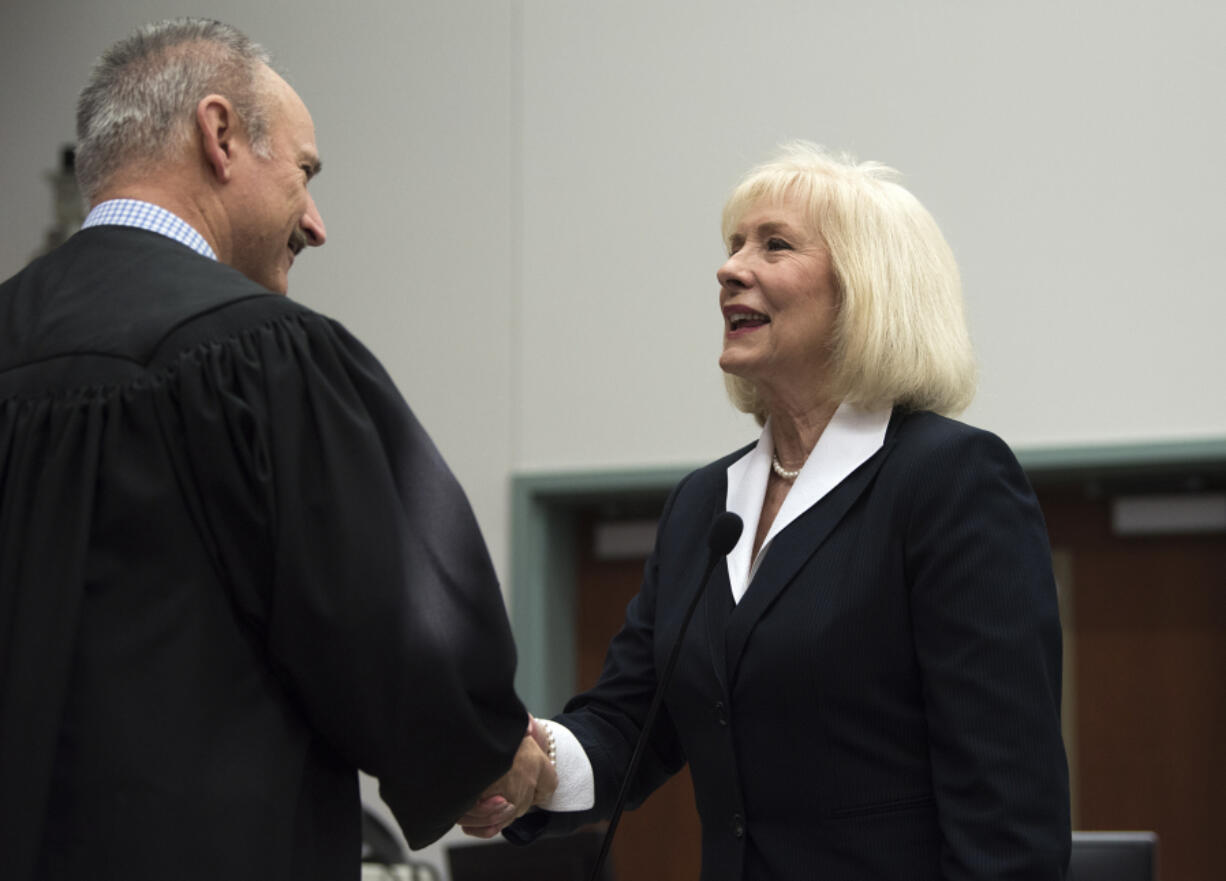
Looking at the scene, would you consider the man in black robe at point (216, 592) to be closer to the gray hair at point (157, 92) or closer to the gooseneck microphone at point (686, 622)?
the gray hair at point (157, 92)

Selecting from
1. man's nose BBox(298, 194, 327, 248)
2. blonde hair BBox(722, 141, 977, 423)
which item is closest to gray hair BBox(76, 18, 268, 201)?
man's nose BBox(298, 194, 327, 248)

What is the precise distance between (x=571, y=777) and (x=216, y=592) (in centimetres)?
100

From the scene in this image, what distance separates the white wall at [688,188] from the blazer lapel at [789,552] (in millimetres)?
3492

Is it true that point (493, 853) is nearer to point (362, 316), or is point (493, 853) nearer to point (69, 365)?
point (69, 365)

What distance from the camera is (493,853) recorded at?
3.25m

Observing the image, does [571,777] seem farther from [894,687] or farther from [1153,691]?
[1153,691]

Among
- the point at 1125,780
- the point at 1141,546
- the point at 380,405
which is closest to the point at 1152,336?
the point at 1141,546

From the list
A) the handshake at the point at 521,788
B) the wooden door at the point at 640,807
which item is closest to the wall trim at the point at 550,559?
the wooden door at the point at 640,807

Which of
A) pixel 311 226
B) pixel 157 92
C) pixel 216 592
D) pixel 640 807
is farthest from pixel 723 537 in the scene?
pixel 640 807

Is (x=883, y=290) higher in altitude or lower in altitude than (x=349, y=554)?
higher

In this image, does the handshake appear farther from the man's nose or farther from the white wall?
the white wall

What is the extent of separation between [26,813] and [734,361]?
4.46 ft

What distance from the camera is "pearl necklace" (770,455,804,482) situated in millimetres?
2463

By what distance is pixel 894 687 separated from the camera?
2.06m
